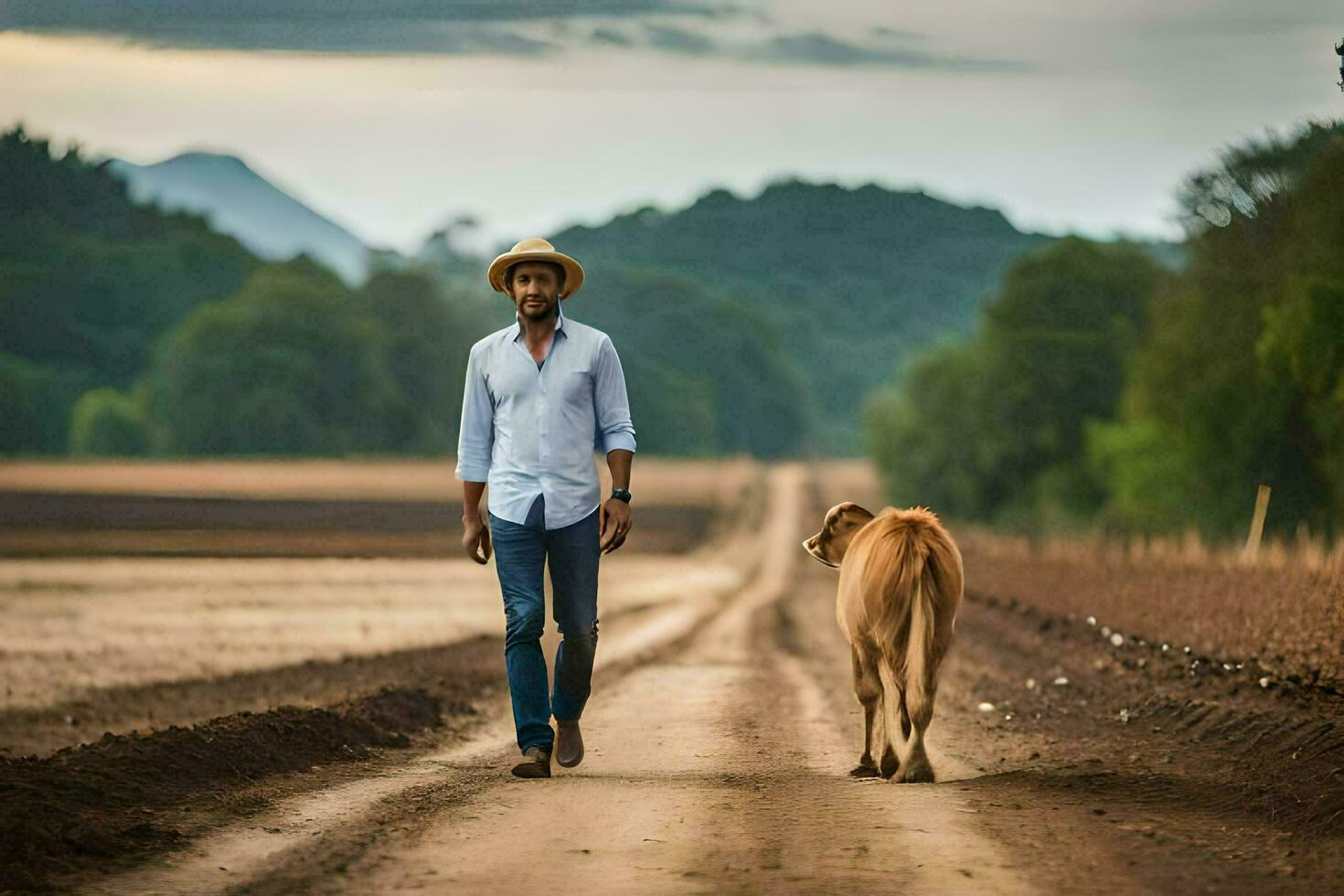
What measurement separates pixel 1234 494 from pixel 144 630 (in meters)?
33.5

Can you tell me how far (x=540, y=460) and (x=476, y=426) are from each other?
43 cm

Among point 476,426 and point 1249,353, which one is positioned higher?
point 1249,353

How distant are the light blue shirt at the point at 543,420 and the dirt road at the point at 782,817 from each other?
1532 millimetres

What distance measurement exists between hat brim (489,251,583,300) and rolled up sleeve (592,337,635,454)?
386 mm

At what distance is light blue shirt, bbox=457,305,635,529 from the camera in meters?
9.17

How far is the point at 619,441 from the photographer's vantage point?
9320 millimetres

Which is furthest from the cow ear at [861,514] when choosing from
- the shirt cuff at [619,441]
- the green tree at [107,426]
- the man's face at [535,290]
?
the green tree at [107,426]

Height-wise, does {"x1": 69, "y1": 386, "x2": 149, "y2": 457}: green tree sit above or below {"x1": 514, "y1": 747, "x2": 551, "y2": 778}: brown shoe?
above

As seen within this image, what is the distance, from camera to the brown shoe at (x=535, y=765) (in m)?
9.38

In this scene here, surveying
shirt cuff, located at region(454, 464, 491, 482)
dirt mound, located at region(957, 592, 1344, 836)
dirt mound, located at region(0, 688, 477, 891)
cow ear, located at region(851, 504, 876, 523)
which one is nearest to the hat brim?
shirt cuff, located at region(454, 464, 491, 482)

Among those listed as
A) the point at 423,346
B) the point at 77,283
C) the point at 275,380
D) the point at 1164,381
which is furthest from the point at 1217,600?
the point at 423,346

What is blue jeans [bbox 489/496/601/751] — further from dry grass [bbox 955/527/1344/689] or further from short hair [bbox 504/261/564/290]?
dry grass [bbox 955/527/1344/689]

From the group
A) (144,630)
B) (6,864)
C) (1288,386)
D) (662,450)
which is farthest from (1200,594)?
(662,450)

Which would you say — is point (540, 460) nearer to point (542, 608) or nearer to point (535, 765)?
point (542, 608)
